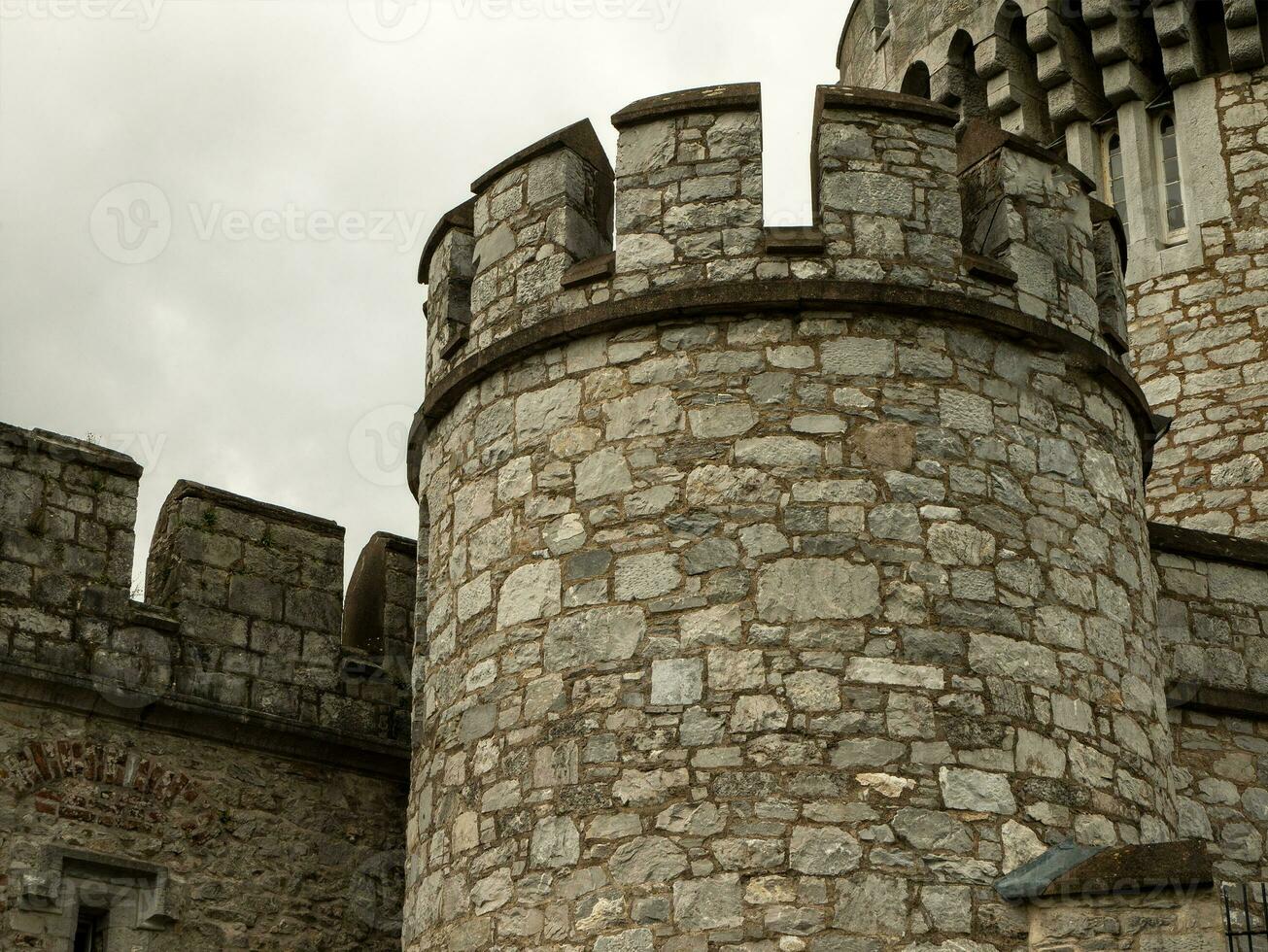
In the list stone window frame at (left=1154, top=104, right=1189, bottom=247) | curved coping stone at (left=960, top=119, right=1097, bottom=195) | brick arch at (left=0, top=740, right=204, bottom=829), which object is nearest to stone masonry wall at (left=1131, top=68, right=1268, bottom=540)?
stone window frame at (left=1154, top=104, right=1189, bottom=247)

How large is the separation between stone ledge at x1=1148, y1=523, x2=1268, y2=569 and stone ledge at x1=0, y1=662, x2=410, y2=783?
3.65 m

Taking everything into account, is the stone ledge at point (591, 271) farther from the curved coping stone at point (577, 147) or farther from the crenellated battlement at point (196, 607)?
the crenellated battlement at point (196, 607)

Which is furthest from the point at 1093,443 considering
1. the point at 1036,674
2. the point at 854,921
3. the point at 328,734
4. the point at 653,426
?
the point at 328,734

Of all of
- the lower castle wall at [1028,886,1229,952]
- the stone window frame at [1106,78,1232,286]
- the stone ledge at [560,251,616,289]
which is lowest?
the lower castle wall at [1028,886,1229,952]

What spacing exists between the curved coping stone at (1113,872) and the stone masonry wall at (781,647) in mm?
119

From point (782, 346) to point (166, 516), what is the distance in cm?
327

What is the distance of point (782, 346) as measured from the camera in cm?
805

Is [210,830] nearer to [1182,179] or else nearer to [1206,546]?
[1206,546]

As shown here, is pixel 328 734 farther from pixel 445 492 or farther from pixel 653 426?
pixel 653 426

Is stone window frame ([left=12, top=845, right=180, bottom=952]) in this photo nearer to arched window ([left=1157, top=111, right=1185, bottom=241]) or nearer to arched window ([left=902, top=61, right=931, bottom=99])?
arched window ([left=1157, top=111, right=1185, bottom=241])

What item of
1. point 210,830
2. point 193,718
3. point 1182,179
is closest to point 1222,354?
point 1182,179

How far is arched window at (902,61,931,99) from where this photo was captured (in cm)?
1568

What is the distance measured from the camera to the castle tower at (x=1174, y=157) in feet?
42.6

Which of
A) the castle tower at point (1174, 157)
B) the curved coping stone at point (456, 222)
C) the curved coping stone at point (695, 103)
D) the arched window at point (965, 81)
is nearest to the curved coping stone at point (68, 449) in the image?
the curved coping stone at point (456, 222)
